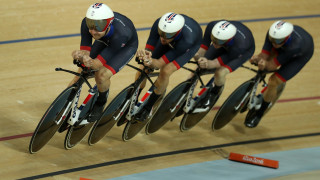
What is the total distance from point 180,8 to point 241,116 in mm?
2536

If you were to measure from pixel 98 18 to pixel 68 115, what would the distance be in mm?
886

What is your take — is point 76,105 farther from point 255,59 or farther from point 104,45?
point 255,59

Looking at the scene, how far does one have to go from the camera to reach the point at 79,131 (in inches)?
198

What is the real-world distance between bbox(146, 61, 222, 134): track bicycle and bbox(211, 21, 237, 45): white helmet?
300 millimetres

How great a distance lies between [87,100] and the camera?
4.85 m

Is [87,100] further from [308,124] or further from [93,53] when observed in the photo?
[308,124]

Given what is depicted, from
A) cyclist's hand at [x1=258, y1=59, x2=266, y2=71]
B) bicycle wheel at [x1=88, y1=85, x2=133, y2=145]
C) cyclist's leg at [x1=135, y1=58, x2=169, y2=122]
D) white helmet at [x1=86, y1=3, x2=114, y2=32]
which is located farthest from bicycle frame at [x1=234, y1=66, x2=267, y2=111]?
white helmet at [x1=86, y1=3, x2=114, y2=32]

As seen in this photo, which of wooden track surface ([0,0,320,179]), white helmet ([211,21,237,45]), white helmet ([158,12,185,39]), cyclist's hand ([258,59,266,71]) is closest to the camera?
white helmet ([158,12,185,39])

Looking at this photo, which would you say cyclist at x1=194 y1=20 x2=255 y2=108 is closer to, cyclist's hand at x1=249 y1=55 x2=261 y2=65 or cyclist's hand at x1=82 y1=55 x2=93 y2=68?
cyclist's hand at x1=249 y1=55 x2=261 y2=65

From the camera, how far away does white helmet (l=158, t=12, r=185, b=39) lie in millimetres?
4832

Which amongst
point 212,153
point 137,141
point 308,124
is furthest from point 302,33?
point 137,141

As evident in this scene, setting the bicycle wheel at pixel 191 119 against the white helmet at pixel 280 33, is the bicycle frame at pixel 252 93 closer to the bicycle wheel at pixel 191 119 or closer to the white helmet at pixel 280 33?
the bicycle wheel at pixel 191 119

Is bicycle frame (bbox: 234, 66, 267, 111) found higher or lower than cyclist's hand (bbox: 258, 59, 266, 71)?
lower

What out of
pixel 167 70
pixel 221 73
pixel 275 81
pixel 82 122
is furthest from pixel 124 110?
pixel 275 81
